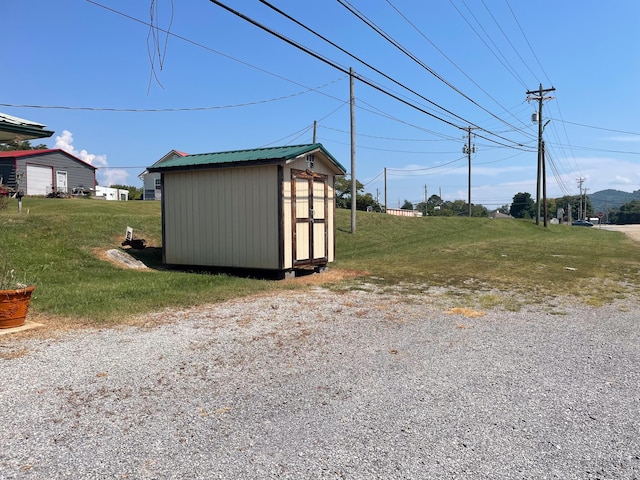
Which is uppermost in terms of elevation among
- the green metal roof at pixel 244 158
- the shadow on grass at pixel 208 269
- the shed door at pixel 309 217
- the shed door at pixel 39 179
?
the shed door at pixel 39 179

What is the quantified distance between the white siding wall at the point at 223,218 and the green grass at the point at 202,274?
2.30 ft

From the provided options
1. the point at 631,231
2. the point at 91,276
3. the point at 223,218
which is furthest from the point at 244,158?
the point at 631,231

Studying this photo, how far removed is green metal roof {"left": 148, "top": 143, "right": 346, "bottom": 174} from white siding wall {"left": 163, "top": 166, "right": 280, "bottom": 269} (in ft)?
0.71

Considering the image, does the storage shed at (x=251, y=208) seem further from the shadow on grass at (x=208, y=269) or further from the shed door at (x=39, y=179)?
the shed door at (x=39, y=179)

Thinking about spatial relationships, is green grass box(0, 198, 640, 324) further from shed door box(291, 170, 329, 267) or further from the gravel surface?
the gravel surface

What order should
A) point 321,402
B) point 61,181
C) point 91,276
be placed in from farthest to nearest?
point 61,181
point 91,276
point 321,402

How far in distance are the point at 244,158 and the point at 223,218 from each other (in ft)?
4.93

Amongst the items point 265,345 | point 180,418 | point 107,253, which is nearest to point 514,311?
point 265,345

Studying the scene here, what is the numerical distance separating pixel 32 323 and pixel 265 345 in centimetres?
303

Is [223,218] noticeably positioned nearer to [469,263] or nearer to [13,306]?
[13,306]

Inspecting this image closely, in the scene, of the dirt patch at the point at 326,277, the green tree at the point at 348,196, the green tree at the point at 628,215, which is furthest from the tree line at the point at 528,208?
the dirt patch at the point at 326,277

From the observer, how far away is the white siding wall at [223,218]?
1009 centimetres

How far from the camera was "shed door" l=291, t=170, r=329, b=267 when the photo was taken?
10.4 metres

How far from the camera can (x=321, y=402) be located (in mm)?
3469
